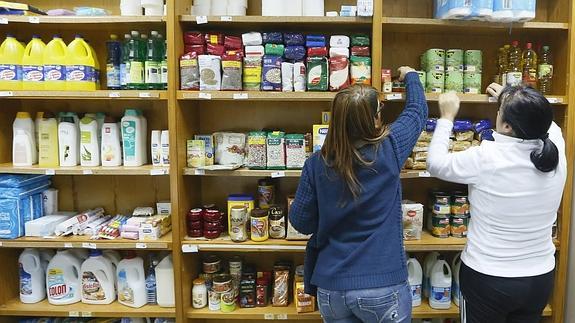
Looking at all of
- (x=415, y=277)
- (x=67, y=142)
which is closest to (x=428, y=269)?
(x=415, y=277)

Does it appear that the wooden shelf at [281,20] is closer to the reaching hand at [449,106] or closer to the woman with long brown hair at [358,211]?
the reaching hand at [449,106]

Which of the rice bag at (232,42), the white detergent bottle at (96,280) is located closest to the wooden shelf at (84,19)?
the rice bag at (232,42)

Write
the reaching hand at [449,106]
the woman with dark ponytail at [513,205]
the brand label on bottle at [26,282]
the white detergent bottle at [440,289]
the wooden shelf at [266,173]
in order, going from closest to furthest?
the woman with dark ponytail at [513,205] → the reaching hand at [449,106] → the wooden shelf at [266,173] → the white detergent bottle at [440,289] → the brand label on bottle at [26,282]

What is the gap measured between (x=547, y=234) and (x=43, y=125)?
2.69m

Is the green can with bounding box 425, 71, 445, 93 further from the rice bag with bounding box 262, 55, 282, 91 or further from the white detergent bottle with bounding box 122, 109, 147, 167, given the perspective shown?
the white detergent bottle with bounding box 122, 109, 147, 167

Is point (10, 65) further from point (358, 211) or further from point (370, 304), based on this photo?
point (370, 304)

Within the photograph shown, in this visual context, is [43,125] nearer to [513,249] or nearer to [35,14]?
[35,14]

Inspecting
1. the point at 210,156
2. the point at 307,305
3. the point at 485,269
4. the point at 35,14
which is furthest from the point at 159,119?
the point at 485,269

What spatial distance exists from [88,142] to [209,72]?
2.76 feet

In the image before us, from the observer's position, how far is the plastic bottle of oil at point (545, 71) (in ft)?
8.63

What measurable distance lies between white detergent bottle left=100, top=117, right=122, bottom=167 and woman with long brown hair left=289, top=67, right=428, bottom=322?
133 cm

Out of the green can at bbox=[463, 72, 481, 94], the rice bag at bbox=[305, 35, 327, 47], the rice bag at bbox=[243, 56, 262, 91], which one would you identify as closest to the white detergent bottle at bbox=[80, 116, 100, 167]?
the rice bag at bbox=[243, 56, 262, 91]

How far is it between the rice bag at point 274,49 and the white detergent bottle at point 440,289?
153 centimetres

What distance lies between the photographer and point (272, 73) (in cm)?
254
